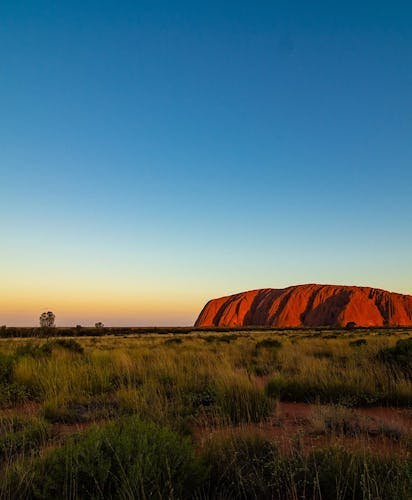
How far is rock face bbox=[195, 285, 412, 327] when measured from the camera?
10331 centimetres

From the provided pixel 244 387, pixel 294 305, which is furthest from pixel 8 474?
pixel 294 305

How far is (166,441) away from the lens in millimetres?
3592

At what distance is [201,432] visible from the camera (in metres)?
5.32

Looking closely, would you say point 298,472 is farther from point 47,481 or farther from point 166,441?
point 47,481

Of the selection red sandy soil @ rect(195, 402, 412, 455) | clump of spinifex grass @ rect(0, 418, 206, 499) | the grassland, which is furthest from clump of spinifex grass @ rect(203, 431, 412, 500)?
clump of spinifex grass @ rect(0, 418, 206, 499)

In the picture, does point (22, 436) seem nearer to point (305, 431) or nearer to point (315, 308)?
point (305, 431)

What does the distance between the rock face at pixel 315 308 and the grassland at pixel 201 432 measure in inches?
3659

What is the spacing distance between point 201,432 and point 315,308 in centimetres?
10888

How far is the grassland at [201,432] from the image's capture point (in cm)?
321

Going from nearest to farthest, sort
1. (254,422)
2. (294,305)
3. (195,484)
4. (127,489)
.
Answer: (127,489)
(195,484)
(254,422)
(294,305)

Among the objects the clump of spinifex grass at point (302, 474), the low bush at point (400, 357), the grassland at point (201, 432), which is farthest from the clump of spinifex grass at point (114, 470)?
the low bush at point (400, 357)

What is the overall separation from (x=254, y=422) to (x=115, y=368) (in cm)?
574

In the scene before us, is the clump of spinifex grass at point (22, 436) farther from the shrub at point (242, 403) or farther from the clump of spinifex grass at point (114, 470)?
the shrub at point (242, 403)

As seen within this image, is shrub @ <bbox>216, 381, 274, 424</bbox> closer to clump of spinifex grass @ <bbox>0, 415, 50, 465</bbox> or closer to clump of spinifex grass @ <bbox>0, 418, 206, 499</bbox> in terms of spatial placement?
clump of spinifex grass @ <bbox>0, 415, 50, 465</bbox>
